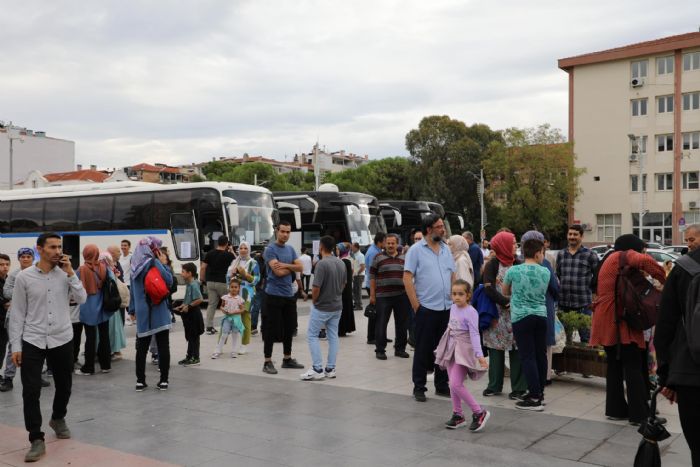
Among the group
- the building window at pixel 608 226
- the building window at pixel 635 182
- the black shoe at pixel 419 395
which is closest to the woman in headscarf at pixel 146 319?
the black shoe at pixel 419 395

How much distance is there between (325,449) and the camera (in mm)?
5422

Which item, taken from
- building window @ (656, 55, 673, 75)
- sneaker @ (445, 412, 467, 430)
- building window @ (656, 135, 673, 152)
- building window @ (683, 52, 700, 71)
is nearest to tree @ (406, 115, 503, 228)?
building window @ (656, 135, 673, 152)

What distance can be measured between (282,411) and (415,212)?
74.4 ft

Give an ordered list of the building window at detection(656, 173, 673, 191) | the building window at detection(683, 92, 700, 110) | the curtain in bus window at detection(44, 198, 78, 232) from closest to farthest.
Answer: the curtain in bus window at detection(44, 198, 78, 232) < the building window at detection(683, 92, 700, 110) < the building window at detection(656, 173, 673, 191)

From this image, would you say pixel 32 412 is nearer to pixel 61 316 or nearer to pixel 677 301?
pixel 61 316

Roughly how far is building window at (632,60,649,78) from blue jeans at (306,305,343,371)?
1915 inches

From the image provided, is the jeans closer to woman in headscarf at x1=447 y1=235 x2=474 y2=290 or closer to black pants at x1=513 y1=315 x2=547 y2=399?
woman in headscarf at x1=447 y1=235 x2=474 y2=290

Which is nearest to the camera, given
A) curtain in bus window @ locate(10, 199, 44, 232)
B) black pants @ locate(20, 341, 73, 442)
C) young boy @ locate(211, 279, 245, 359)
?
black pants @ locate(20, 341, 73, 442)

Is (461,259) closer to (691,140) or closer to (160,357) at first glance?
(160,357)

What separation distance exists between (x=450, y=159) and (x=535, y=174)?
29.2ft

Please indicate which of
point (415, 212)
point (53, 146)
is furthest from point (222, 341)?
point (53, 146)

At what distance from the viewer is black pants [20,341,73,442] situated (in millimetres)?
5367

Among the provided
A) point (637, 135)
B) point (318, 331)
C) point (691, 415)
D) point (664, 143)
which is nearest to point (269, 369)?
point (318, 331)

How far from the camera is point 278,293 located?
855 cm
